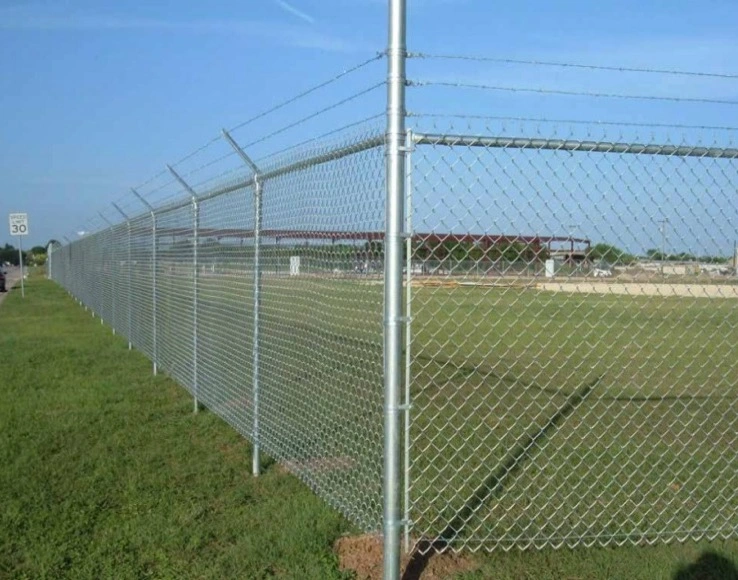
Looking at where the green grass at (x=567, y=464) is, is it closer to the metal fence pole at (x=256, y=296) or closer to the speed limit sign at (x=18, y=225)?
the metal fence pole at (x=256, y=296)

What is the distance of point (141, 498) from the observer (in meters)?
5.80

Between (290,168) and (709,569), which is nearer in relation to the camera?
(709,569)

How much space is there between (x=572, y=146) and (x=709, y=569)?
225 centimetres

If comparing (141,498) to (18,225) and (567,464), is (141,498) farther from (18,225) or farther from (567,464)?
(18,225)

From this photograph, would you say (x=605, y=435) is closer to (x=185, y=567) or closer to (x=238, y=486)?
(x=238, y=486)

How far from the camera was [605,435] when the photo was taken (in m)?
7.32

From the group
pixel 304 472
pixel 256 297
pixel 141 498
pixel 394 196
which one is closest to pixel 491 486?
pixel 304 472

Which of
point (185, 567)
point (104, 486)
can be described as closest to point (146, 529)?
point (185, 567)

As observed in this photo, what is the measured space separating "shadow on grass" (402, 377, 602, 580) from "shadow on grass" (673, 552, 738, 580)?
113cm

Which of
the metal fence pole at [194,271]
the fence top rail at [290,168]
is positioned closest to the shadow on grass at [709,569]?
the fence top rail at [290,168]

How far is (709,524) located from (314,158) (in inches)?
120

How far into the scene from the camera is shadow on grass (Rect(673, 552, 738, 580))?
14.4 feet

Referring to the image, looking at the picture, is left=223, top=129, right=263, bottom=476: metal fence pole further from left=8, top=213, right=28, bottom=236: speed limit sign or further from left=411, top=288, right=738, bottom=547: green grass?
left=8, top=213, right=28, bottom=236: speed limit sign

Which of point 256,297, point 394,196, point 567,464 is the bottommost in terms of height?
point 567,464
